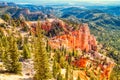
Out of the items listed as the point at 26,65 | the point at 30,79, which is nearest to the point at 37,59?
the point at 30,79

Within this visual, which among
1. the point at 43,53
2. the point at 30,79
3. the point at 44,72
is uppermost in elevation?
the point at 43,53

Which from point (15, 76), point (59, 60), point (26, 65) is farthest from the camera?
point (59, 60)

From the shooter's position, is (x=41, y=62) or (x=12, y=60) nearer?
(x=41, y=62)

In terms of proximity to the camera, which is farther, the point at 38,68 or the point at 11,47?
the point at 11,47

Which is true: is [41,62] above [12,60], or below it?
above

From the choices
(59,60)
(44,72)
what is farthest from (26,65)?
(44,72)

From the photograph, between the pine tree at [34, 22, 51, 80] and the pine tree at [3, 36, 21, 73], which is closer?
the pine tree at [34, 22, 51, 80]

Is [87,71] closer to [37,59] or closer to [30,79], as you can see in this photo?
[30,79]

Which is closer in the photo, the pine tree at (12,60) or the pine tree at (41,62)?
the pine tree at (41,62)

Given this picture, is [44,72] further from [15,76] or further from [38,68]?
[15,76]

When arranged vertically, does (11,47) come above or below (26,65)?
above

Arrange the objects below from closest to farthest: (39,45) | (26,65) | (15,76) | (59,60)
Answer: (39,45) < (15,76) < (26,65) < (59,60)
